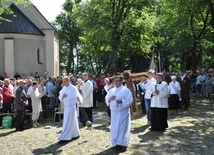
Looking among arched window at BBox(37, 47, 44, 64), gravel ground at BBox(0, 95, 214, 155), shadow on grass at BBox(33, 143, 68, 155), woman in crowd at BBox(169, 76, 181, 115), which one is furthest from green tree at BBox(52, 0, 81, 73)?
shadow on grass at BBox(33, 143, 68, 155)

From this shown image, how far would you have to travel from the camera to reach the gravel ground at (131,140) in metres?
8.48

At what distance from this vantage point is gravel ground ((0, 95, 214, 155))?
8.48 m

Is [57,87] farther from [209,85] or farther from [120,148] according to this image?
[209,85]

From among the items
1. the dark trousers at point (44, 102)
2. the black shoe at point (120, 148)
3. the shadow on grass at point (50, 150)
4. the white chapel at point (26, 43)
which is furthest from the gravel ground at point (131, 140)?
the white chapel at point (26, 43)

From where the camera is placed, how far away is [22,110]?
463 inches

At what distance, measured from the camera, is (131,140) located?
966 centimetres

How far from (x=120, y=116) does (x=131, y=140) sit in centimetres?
147

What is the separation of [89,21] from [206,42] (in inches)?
539

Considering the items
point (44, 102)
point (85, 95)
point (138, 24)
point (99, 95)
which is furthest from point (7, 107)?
point (138, 24)

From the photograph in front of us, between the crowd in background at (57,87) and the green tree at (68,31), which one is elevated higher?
the green tree at (68,31)

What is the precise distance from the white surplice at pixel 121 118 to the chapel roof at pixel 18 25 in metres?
24.5

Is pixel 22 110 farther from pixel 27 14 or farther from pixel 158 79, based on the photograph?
pixel 27 14

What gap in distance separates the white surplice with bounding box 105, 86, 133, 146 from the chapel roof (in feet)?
80.3

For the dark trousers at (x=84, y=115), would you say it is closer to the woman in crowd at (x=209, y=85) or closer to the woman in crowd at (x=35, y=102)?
the woman in crowd at (x=35, y=102)
